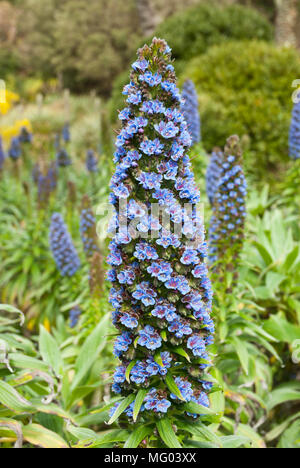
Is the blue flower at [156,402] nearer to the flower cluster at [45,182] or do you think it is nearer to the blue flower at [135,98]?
the blue flower at [135,98]

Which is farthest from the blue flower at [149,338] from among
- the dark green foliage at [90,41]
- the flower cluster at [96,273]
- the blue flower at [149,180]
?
the dark green foliage at [90,41]

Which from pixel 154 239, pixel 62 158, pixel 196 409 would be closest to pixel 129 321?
pixel 154 239

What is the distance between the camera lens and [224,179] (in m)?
3.20

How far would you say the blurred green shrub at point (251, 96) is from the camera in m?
7.75

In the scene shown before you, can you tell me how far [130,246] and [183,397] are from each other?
681 mm

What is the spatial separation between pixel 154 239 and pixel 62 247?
228 cm

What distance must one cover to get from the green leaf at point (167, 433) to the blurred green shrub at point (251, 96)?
20.6 ft

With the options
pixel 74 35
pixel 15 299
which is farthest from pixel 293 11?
pixel 15 299

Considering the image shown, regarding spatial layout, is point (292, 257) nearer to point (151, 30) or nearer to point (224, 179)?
point (224, 179)

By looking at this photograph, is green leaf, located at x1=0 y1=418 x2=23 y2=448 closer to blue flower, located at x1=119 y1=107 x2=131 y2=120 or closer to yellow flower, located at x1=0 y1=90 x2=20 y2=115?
blue flower, located at x1=119 y1=107 x2=131 y2=120

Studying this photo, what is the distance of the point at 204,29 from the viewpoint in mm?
10797

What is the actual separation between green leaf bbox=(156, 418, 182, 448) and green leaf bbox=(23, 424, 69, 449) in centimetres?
87

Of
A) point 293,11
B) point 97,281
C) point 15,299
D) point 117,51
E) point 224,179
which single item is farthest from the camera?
point 117,51

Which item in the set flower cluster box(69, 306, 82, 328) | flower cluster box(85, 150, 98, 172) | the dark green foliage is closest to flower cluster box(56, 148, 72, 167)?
flower cluster box(85, 150, 98, 172)
